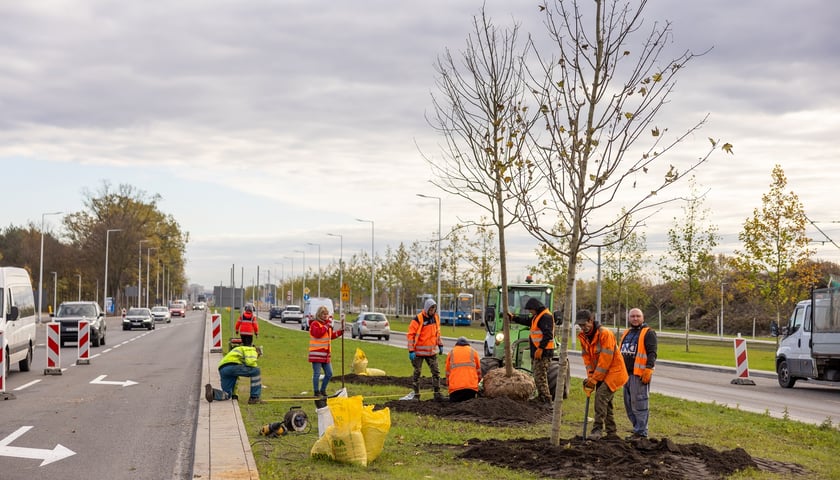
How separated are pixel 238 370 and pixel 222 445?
4.86 m

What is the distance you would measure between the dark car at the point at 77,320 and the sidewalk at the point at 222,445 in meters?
23.4

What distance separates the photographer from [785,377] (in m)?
25.2

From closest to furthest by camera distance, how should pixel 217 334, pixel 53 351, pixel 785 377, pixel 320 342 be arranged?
pixel 320 342, pixel 53 351, pixel 785 377, pixel 217 334

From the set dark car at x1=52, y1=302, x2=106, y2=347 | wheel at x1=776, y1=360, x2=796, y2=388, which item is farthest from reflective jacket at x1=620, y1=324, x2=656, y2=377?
dark car at x1=52, y1=302, x2=106, y2=347

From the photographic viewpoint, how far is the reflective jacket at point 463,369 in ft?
49.9

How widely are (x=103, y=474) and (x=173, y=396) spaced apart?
8.58m

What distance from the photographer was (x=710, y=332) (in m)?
80.7

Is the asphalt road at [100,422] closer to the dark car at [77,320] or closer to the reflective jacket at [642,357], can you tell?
the reflective jacket at [642,357]

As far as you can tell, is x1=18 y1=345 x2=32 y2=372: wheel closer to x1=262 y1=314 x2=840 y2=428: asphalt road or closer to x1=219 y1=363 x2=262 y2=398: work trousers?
x1=219 y1=363 x2=262 y2=398: work trousers

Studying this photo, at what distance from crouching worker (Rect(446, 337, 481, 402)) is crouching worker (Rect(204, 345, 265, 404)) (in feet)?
10.5

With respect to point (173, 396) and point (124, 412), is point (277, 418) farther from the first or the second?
point (173, 396)

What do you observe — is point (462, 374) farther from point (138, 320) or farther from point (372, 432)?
point (138, 320)

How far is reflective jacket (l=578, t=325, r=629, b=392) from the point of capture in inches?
471

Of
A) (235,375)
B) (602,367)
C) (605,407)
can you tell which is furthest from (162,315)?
(602,367)
